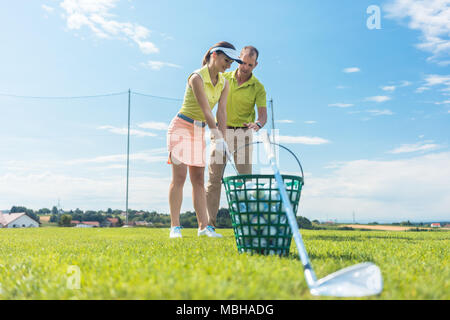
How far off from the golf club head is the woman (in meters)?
1.89

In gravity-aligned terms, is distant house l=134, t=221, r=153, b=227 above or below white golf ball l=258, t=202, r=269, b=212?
below

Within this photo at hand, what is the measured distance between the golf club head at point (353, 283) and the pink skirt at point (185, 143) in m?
2.38

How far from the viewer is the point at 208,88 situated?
3.47m

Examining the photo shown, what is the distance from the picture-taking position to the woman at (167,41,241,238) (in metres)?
3.31

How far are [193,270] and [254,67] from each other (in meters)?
3.20

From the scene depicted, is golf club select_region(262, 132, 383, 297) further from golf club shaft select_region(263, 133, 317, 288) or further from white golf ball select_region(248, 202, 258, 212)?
white golf ball select_region(248, 202, 258, 212)

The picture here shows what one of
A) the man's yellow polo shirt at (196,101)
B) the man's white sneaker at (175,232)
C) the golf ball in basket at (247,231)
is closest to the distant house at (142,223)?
the man's white sneaker at (175,232)

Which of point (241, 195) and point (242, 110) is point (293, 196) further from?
point (242, 110)

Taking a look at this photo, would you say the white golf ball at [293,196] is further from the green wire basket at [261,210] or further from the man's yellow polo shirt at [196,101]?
the man's yellow polo shirt at [196,101]

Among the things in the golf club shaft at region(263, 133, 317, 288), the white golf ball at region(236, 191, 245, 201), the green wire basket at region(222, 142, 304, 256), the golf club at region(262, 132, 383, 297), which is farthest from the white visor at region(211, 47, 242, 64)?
the golf club at region(262, 132, 383, 297)

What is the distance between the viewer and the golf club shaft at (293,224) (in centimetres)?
158

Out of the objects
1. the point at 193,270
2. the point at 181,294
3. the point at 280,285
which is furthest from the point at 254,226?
the point at 181,294

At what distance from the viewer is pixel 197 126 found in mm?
3736
